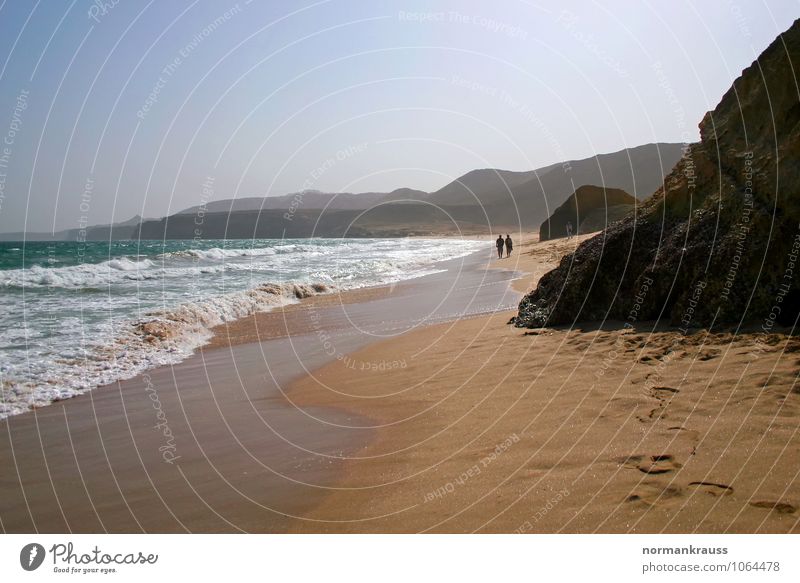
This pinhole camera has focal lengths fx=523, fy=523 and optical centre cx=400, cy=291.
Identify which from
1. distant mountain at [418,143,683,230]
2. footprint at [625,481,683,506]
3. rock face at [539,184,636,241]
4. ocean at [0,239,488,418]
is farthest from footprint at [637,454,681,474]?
distant mountain at [418,143,683,230]

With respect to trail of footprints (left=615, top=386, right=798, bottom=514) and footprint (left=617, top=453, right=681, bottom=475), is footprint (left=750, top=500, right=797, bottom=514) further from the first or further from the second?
footprint (left=617, top=453, right=681, bottom=475)

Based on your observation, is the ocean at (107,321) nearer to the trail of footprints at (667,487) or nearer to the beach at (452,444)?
the beach at (452,444)

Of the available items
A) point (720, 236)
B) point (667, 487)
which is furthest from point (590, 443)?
point (720, 236)

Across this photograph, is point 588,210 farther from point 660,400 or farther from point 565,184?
point 565,184

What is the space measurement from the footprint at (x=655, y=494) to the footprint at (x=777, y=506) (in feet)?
1.22

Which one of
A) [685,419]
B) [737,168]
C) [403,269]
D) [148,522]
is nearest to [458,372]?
[685,419]

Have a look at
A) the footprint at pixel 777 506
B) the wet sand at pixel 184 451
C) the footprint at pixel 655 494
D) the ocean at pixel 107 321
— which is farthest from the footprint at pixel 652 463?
the ocean at pixel 107 321

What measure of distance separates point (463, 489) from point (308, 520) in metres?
1.07

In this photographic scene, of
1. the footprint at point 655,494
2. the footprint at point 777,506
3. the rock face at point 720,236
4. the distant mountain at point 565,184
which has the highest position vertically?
the distant mountain at point 565,184

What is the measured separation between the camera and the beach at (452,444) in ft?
10.4

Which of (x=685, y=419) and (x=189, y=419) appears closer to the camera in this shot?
(x=685, y=419)

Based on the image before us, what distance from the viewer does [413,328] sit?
10.8m

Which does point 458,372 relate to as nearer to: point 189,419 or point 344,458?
point 344,458

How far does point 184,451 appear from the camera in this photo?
495 cm
